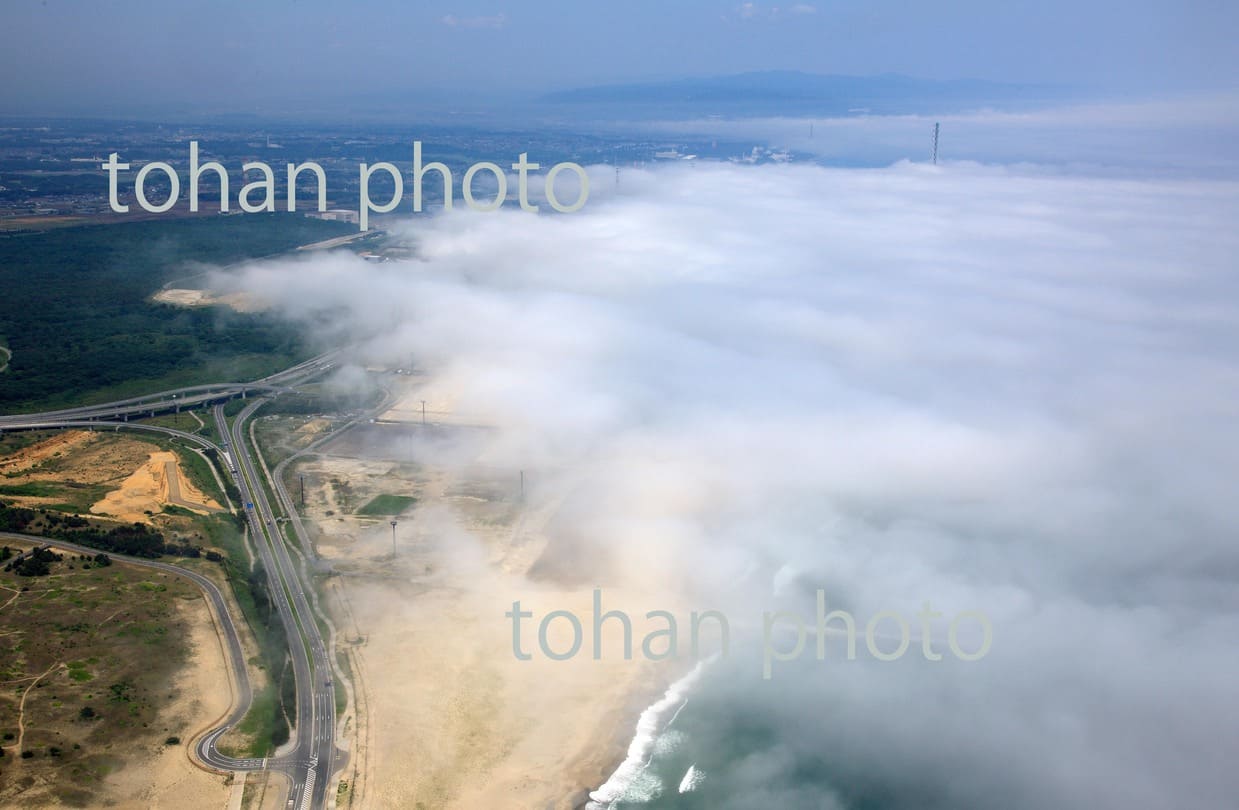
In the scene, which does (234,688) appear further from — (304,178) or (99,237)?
(304,178)

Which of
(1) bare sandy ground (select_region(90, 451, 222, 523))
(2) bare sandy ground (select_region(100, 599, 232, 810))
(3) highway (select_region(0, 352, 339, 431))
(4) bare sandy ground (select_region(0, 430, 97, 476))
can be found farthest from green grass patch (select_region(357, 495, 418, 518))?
(3) highway (select_region(0, 352, 339, 431))

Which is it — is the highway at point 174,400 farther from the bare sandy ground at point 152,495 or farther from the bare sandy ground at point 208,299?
the bare sandy ground at point 208,299

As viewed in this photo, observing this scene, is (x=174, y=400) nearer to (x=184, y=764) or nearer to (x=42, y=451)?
(x=42, y=451)

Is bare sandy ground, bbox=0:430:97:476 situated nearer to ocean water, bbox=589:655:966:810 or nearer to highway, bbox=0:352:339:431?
highway, bbox=0:352:339:431

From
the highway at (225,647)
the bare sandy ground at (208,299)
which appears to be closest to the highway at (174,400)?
the bare sandy ground at (208,299)

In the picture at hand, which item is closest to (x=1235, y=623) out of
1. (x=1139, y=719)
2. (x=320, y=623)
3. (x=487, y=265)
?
(x=1139, y=719)

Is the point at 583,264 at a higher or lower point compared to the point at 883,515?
higher

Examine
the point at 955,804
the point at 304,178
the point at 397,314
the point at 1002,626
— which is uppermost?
the point at 304,178
